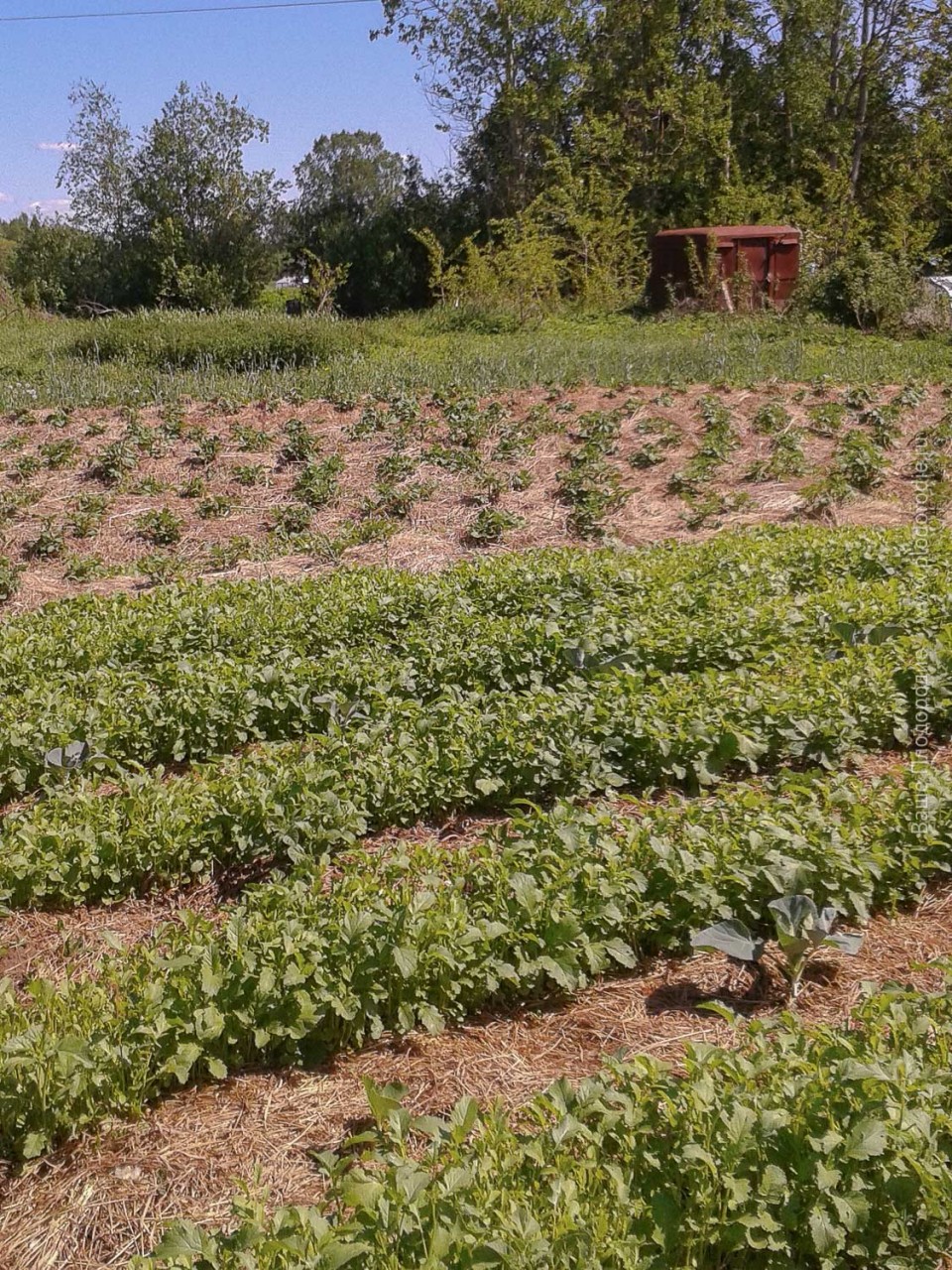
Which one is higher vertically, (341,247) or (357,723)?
(341,247)

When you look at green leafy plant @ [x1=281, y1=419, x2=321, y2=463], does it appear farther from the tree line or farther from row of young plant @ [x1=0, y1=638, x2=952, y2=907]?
the tree line

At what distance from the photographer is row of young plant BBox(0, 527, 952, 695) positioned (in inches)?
228

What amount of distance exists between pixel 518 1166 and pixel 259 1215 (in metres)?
0.55

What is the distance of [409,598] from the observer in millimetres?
6328

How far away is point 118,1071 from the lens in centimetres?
281

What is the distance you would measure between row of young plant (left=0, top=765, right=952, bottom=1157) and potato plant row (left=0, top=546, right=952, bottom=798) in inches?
50.1

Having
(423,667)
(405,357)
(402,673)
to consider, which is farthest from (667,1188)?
(405,357)

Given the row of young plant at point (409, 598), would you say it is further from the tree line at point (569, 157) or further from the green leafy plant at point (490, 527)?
the tree line at point (569, 157)

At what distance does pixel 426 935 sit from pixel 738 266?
17.0 meters

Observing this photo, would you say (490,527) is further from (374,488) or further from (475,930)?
(475,930)

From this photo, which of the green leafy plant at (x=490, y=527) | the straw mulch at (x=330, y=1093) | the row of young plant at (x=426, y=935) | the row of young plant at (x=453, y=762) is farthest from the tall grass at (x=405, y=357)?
the straw mulch at (x=330, y=1093)

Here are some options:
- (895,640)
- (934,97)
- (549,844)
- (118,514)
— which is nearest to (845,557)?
(895,640)

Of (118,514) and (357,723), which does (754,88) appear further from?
(357,723)

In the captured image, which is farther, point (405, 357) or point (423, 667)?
point (405, 357)
